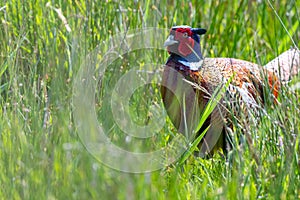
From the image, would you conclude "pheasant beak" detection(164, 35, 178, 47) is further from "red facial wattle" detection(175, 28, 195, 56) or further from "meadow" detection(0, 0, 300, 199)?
"meadow" detection(0, 0, 300, 199)

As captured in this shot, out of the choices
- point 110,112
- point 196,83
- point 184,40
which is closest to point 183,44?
point 184,40

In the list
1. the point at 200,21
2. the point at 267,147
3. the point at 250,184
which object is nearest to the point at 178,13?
the point at 200,21

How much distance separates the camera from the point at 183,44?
131 inches

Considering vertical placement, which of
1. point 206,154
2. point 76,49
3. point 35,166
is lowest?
point 206,154

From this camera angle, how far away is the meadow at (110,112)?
85.4 inches

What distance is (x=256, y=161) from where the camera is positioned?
7.89 ft

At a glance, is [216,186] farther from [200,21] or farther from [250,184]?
[200,21]

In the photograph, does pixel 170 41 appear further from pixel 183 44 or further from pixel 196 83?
pixel 196 83

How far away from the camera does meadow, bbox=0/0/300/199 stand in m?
2.17

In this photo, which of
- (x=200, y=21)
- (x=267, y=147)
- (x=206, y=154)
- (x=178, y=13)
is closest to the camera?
(x=267, y=147)

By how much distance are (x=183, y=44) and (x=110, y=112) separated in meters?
0.62

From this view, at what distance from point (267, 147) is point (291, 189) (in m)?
0.35

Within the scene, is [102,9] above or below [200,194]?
above

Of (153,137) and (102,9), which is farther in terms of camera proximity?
(102,9)
